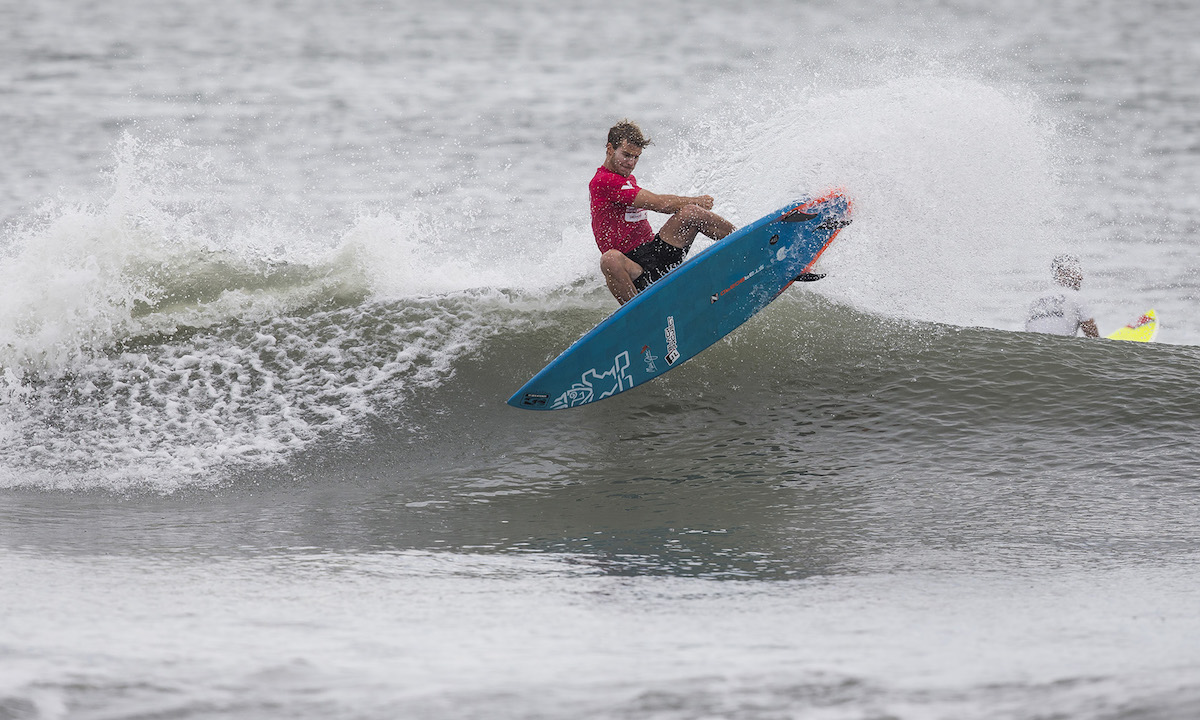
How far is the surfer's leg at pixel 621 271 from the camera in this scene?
779 cm

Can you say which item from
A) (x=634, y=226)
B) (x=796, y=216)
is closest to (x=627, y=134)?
(x=634, y=226)

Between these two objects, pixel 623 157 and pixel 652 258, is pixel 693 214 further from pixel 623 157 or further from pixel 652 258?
pixel 623 157

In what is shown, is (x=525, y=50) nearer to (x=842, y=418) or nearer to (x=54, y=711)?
(x=842, y=418)

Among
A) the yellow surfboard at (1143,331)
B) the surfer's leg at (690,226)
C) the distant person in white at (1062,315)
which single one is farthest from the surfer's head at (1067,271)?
the surfer's leg at (690,226)

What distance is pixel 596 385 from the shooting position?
305 inches

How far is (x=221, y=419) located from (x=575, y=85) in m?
30.3

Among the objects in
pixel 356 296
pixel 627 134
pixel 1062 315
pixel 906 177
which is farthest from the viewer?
pixel 356 296

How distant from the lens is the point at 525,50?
4528cm

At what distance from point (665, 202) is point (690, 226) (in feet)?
1.13

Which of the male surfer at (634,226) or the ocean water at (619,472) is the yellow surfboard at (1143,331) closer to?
the ocean water at (619,472)

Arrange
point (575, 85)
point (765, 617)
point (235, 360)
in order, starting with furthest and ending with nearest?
point (575, 85)
point (235, 360)
point (765, 617)

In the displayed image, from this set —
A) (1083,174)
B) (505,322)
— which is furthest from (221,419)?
(1083,174)

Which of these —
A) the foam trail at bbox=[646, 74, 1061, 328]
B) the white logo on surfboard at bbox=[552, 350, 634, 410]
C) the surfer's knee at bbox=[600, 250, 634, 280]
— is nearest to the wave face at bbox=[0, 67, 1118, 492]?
the foam trail at bbox=[646, 74, 1061, 328]

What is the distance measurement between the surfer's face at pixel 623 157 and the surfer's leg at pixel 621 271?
22.6 inches
